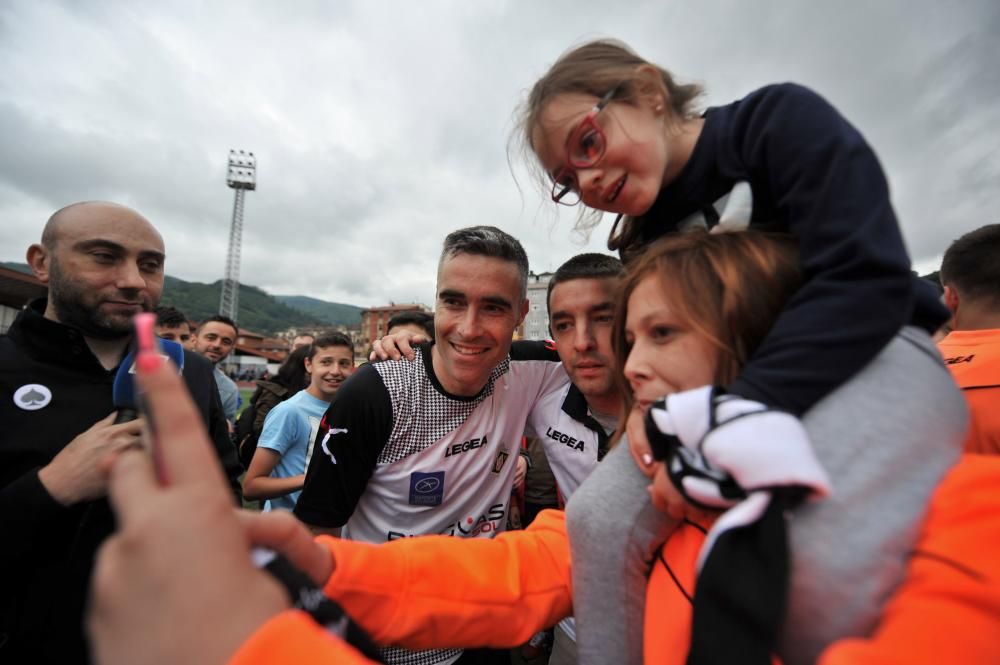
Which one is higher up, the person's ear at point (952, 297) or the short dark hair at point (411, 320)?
the person's ear at point (952, 297)

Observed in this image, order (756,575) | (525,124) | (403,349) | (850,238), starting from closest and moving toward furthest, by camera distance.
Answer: (756,575) → (850,238) → (525,124) → (403,349)

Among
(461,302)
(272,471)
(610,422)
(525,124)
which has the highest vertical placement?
(525,124)

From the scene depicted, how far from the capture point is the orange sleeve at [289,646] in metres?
0.55

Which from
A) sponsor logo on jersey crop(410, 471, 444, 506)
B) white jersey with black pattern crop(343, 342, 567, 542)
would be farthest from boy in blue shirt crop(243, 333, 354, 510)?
sponsor logo on jersey crop(410, 471, 444, 506)

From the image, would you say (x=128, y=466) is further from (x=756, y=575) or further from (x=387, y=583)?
(x=756, y=575)

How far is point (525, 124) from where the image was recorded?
5.84 feet

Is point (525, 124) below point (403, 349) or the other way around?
the other way around

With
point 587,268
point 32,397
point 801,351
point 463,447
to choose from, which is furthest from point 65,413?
point 801,351

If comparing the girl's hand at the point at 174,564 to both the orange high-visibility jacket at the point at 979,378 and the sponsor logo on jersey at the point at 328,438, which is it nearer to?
the sponsor logo on jersey at the point at 328,438

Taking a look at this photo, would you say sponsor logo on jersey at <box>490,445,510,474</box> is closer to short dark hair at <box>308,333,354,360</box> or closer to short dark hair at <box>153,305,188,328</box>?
short dark hair at <box>308,333,354,360</box>

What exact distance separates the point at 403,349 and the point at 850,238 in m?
2.22

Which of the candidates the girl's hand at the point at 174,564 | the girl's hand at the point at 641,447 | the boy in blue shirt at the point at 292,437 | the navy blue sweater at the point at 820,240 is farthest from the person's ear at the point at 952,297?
the boy in blue shirt at the point at 292,437

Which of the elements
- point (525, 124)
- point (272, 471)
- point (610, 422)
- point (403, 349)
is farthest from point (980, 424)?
point (272, 471)

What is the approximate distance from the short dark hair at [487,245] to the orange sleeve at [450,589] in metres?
1.55
